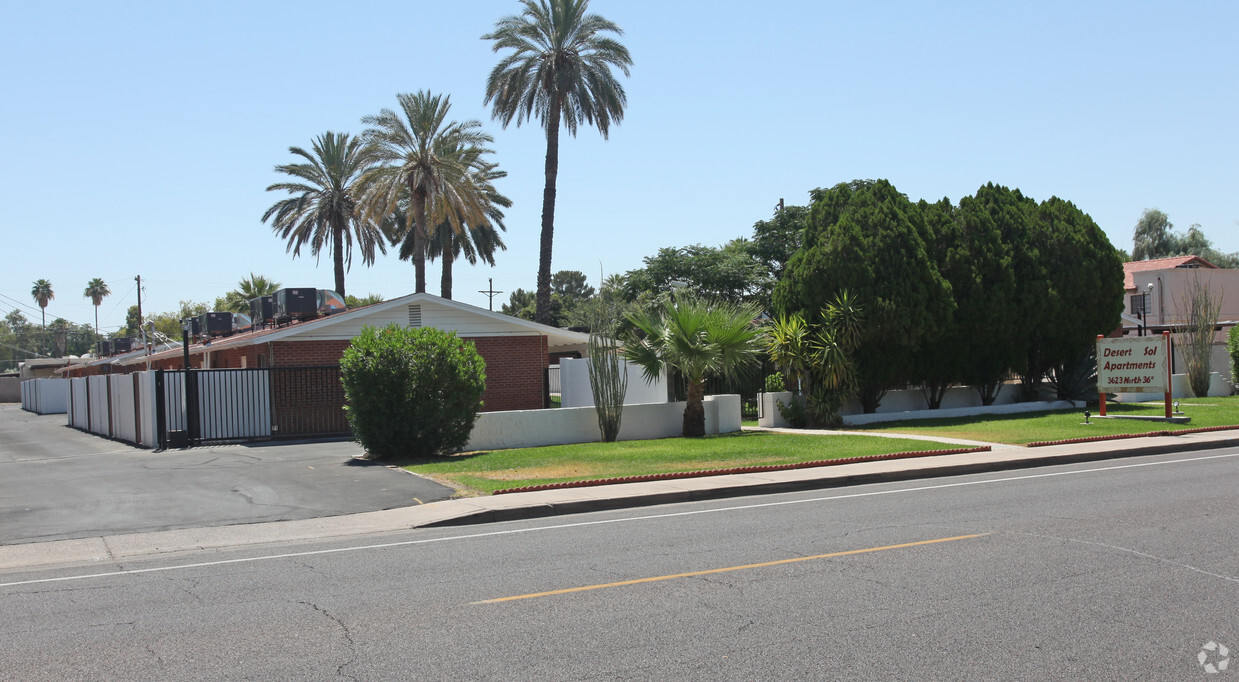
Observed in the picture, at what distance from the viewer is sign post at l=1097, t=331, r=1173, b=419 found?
22.5 metres

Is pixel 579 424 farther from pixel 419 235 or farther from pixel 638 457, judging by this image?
pixel 419 235

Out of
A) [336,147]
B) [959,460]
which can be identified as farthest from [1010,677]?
[336,147]

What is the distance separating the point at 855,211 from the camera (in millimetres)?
25312

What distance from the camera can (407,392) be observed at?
57.4ft

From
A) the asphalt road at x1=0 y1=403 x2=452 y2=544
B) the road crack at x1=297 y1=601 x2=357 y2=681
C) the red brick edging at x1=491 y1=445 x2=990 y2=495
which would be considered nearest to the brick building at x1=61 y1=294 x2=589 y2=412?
the asphalt road at x1=0 y1=403 x2=452 y2=544

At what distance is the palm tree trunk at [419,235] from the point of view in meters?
36.9

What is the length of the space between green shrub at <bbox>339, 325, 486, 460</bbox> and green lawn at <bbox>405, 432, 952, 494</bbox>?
72cm

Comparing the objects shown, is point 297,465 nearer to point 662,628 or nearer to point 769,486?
point 769,486

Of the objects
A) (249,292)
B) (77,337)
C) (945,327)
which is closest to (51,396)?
(249,292)

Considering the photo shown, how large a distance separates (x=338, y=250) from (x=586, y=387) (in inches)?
879

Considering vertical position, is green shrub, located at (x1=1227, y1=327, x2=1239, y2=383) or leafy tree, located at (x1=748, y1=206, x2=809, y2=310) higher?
leafy tree, located at (x1=748, y1=206, x2=809, y2=310)

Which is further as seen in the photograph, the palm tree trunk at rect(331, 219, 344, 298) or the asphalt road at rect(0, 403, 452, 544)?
the palm tree trunk at rect(331, 219, 344, 298)

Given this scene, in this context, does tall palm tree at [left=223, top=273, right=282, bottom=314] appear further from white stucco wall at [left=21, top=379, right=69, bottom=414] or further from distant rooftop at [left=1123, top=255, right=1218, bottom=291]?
distant rooftop at [left=1123, top=255, right=1218, bottom=291]

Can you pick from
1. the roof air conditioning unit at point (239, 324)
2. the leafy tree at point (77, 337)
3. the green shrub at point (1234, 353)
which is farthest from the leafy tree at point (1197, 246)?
the leafy tree at point (77, 337)
